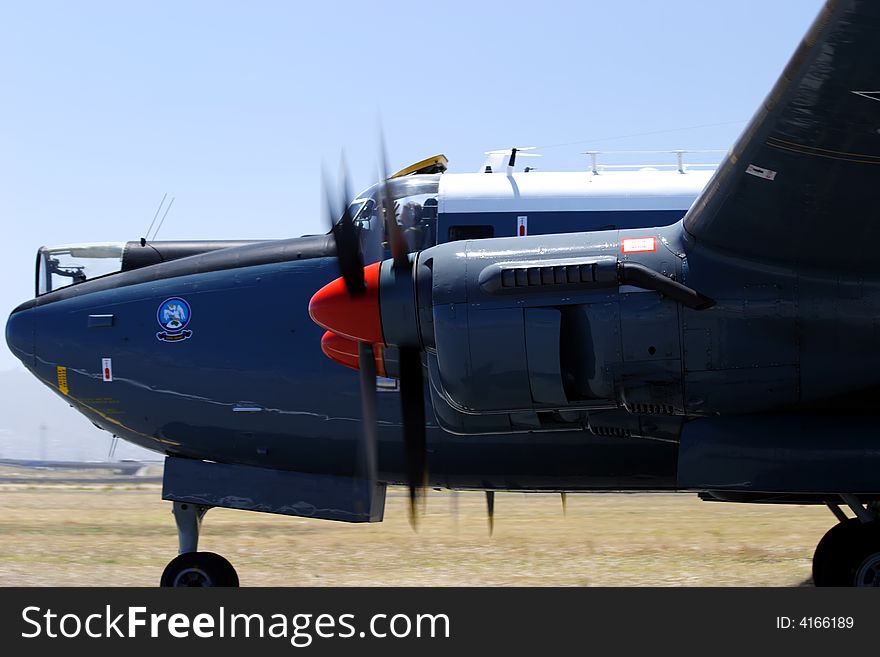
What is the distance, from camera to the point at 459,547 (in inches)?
642

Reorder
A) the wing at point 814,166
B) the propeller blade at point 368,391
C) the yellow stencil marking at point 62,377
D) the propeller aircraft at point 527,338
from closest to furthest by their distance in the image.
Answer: the wing at point 814,166
the propeller aircraft at point 527,338
the propeller blade at point 368,391
the yellow stencil marking at point 62,377

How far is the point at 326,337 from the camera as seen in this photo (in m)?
10.7

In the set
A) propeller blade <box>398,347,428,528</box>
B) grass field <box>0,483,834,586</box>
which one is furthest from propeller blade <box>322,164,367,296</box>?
grass field <box>0,483,834,586</box>

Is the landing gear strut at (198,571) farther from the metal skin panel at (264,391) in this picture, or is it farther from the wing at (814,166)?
the wing at (814,166)

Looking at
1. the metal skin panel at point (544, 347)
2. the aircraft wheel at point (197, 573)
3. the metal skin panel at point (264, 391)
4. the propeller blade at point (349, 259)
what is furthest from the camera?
the metal skin panel at point (264, 391)

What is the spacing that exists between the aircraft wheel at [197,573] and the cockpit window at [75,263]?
357 cm

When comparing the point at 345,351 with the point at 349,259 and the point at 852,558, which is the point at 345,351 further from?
the point at 852,558

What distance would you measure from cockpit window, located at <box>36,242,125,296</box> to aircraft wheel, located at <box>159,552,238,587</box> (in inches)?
141

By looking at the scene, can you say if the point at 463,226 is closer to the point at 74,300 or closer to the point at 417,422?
the point at 417,422

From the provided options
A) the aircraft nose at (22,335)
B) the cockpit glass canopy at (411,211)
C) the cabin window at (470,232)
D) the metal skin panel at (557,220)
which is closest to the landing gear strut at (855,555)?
the metal skin panel at (557,220)

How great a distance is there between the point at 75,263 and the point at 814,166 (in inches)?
341

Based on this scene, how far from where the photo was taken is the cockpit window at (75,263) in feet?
42.7
